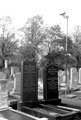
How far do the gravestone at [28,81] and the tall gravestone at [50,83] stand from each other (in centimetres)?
67

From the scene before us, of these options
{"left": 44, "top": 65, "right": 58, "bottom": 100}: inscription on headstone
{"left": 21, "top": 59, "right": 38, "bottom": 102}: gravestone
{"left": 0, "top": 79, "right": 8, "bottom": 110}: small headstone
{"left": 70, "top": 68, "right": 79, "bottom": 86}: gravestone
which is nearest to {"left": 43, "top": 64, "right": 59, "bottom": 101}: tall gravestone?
{"left": 44, "top": 65, "right": 58, "bottom": 100}: inscription on headstone

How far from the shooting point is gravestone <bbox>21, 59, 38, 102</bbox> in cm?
871

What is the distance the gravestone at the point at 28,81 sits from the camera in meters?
8.71

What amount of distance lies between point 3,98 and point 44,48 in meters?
18.9

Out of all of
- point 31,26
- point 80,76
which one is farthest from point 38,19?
point 80,76

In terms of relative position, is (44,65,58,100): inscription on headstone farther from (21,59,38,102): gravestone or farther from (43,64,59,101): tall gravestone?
(21,59,38,102): gravestone

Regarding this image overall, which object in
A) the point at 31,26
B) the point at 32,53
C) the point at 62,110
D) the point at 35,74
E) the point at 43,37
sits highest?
the point at 31,26

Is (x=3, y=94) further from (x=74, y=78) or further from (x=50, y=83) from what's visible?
(x=74, y=78)

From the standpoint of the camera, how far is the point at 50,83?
9555 millimetres

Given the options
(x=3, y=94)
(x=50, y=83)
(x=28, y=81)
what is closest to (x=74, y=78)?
(x=50, y=83)

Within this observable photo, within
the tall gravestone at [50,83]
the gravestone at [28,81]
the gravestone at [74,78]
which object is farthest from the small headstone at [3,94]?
the gravestone at [74,78]

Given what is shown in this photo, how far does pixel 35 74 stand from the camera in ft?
29.7

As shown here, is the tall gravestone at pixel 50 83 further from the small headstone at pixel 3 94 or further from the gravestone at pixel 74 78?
the gravestone at pixel 74 78

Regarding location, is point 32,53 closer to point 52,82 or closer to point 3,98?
point 52,82
